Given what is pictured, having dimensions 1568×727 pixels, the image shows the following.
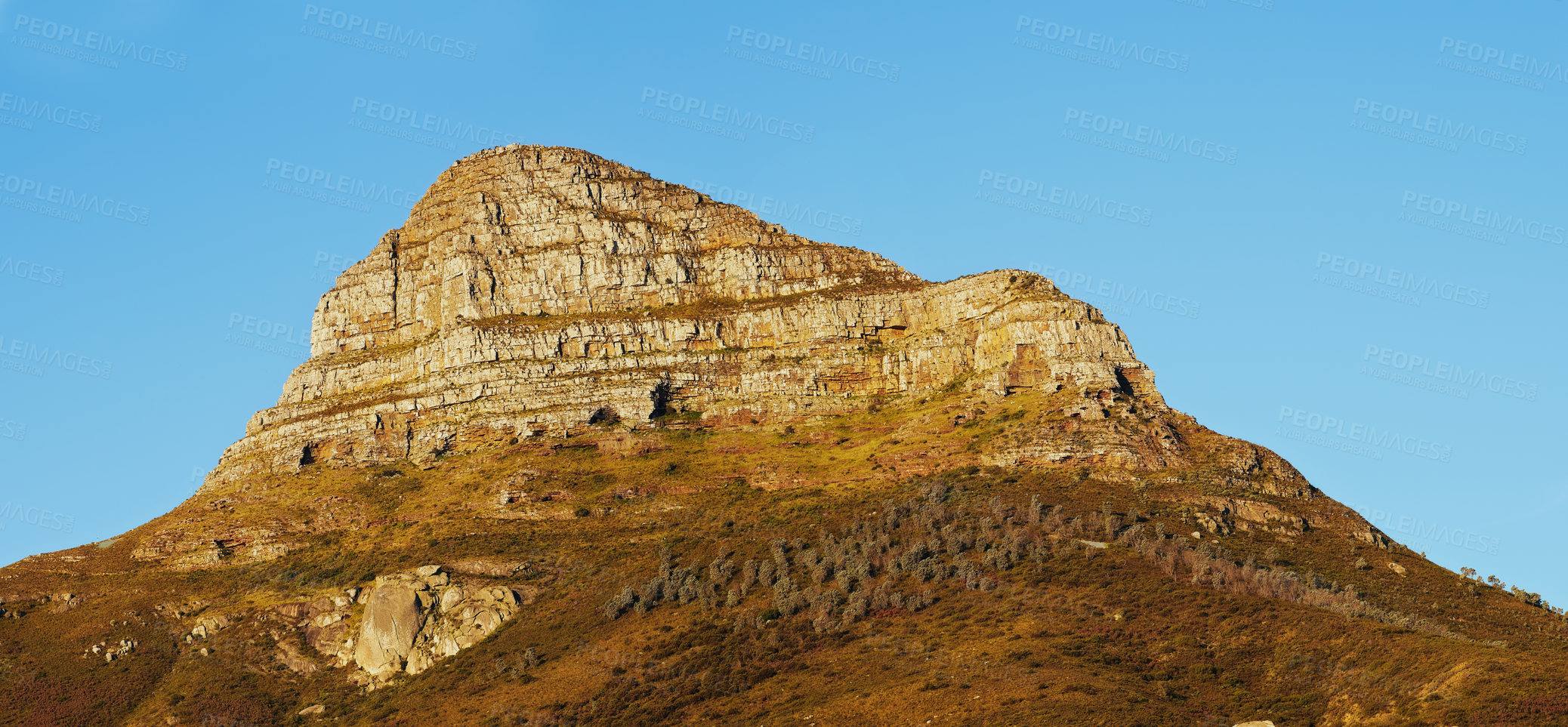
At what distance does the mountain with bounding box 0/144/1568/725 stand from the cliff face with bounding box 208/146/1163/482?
1.07 feet

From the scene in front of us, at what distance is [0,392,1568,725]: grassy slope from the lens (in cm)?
7262

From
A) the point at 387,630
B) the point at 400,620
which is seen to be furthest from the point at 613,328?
the point at 387,630

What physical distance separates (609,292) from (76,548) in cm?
4810

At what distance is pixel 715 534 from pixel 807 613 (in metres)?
16.5

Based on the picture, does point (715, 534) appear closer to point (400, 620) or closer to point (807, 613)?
point (807, 613)

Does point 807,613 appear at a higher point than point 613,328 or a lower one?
lower

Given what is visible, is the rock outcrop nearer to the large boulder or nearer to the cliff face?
the large boulder

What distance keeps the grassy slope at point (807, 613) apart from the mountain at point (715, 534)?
31 cm

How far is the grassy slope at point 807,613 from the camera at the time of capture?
72.6 metres

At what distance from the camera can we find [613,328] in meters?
130

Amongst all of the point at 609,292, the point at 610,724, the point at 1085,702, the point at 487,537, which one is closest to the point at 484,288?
the point at 609,292

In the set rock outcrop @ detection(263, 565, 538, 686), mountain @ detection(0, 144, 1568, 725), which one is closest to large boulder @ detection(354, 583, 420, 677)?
rock outcrop @ detection(263, 565, 538, 686)

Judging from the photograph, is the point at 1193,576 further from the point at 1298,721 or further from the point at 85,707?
the point at 85,707

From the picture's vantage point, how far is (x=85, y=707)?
93875mm
